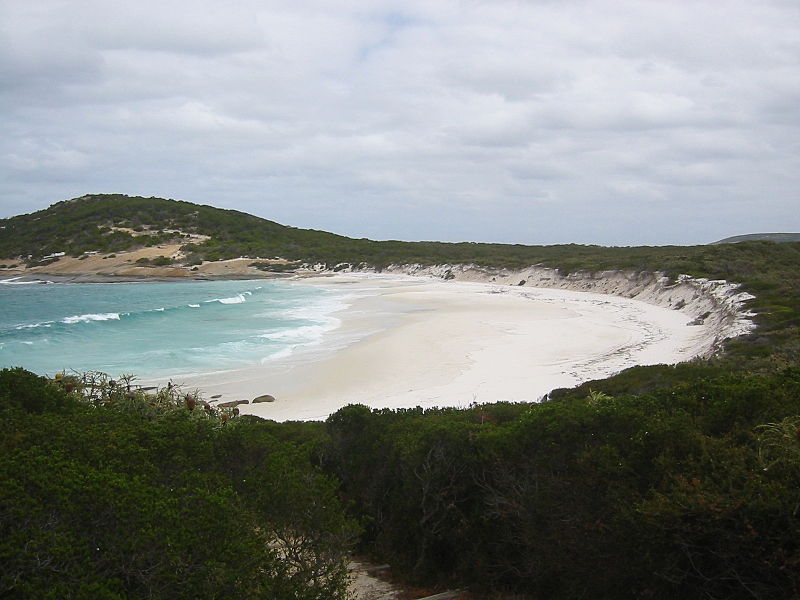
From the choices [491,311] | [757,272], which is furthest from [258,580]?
[757,272]

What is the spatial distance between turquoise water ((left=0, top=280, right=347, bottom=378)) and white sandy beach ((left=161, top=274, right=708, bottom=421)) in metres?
2.34

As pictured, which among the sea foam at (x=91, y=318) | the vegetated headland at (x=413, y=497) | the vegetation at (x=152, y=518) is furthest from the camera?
the sea foam at (x=91, y=318)

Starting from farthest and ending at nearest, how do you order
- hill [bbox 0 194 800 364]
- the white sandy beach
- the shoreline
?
1. hill [bbox 0 194 800 364]
2. the shoreline
3. the white sandy beach

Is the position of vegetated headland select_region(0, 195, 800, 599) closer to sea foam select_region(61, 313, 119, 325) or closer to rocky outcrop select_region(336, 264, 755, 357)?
rocky outcrop select_region(336, 264, 755, 357)

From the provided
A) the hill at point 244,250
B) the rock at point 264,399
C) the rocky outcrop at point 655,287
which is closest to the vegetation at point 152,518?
the rock at point 264,399

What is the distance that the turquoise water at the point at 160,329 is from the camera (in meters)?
22.6

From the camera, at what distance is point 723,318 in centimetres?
2305

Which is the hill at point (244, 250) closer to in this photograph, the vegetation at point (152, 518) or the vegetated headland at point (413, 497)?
the vegetated headland at point (413, 497)

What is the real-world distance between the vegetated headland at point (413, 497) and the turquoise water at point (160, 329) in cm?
1407

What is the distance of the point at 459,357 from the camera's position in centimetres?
2058

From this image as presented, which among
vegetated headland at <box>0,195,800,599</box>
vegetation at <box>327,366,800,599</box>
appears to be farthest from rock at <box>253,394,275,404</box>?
vegetation at <box>327,366,800,599</box>

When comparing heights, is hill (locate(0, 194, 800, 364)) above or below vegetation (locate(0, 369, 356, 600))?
above

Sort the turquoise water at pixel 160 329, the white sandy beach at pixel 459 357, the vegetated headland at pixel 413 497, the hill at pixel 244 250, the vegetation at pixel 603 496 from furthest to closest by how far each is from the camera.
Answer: the hill at pixel 244 250
the turquoise water at pixel 160 329
the white sandy beach at pixel 459 357
the vegetation at pixel 603 496
the vegetated headland at pixel 413 497

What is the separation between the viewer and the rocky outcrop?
21.2 metres
